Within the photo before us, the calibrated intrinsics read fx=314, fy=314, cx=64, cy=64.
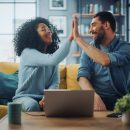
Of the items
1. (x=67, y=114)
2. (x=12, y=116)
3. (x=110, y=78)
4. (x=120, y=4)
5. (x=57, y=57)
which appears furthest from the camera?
(x=120, y=4)

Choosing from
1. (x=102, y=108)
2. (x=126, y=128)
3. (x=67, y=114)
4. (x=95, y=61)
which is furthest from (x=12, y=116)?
(x=95, y=61)

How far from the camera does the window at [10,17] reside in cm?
650

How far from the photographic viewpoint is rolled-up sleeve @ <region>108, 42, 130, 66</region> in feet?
7.89

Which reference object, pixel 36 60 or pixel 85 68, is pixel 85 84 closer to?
pixel 85 68

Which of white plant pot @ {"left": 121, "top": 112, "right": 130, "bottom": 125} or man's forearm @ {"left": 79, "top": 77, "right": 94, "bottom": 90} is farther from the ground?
man's forearm @ {"left": 79, "top": 77, "right": 94, "bottom": 90}

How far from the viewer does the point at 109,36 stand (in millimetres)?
2680

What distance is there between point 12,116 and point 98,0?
5.27 metres

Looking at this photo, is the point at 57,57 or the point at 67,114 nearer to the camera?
the point at 67,114

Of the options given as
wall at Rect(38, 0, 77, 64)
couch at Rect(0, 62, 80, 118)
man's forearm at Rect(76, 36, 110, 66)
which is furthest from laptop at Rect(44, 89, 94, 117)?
wall at Rect(38, 0, 77, 64)

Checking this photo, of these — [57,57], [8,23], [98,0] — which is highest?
[98,0]

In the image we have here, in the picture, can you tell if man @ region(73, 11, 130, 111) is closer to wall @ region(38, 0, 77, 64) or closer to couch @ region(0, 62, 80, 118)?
couch @ region(0, 62, 80, 118)

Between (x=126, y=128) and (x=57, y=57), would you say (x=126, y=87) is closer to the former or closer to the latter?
(x=57, y=57)

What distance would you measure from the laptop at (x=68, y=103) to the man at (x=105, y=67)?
756 millimetres

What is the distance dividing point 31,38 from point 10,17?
13.1 ft
